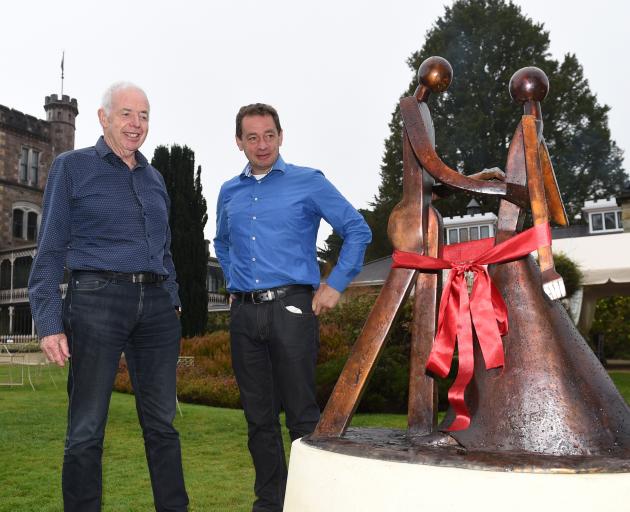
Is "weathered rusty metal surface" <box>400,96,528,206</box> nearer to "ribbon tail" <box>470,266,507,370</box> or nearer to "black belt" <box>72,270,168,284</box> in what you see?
"ribbon tail" <box>470,266,507,370</box>

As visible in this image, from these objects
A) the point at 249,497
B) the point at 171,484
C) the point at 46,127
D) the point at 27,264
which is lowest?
the point at 249,497

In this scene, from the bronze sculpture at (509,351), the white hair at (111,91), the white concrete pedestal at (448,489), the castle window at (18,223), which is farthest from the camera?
the castle window at (18,223)

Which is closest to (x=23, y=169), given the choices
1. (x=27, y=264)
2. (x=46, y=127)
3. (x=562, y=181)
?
(x=46, y=127)

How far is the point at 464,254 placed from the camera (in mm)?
2463

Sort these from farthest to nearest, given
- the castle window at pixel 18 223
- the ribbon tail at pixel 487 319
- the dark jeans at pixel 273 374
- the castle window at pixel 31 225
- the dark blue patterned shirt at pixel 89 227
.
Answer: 1. the castle window at pixel 31 225
2. the castle window at pixel 18 223
3. the dark jeans at pixel 273 374
4. the dark blue patterned shirt at pixel 89 227
5. the ribbon tail at pixel 487 319

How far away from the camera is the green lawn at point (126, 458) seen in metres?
4.54

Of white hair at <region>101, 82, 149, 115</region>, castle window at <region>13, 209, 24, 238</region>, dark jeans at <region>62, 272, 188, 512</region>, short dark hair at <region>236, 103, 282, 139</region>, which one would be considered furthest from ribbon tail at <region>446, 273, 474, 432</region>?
castle window at <region>13, 209, 24, 238</region>

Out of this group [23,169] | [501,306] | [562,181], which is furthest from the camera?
[23,169]

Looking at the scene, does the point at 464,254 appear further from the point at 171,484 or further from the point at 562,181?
the point at 562,181

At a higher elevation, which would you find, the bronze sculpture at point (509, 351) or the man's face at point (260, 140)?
the man's face at point (260, 140)

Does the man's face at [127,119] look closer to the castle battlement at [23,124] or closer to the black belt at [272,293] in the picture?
the black belt at [272,293]

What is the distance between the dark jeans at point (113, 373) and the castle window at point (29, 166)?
36175 mm

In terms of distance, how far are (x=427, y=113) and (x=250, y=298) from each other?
123cm

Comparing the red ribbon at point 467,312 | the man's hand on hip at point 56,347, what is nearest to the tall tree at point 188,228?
the man's hand on hip at point 56,347
